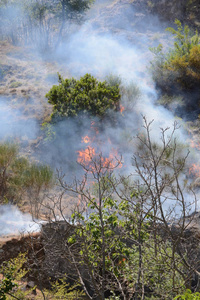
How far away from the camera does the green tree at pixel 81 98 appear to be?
1156cm

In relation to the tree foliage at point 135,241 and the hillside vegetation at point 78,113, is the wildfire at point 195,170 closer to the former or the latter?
the hillside vegetation at point 78,113

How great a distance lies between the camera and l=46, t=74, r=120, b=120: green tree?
1156 centimetres

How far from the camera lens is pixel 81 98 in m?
11.6

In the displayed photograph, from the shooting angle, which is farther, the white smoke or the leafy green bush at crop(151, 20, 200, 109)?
the leafy green bush at crop(151, 20, 200, 109)

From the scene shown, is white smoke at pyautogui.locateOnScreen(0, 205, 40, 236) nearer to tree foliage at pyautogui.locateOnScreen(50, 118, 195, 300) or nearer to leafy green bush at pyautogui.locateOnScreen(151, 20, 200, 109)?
tree foliage at pyautogui.locateOnScreen(50, 118, 195, 300)

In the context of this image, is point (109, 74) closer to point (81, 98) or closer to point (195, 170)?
point (81, 98)

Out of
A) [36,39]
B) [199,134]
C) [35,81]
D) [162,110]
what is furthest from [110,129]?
[36,39]

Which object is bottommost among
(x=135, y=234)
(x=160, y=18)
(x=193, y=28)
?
(x=135, y=234)

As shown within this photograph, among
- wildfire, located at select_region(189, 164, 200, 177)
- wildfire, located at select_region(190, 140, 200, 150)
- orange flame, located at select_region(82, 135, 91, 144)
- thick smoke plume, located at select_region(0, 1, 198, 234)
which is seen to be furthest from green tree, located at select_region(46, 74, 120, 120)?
wildfire, located at select_region(189, 164, 200, 177)

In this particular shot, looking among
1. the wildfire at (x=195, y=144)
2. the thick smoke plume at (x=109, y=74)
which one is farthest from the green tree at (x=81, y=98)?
the wildfire at (x=195, y=144)

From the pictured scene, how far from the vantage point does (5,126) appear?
1221 cm

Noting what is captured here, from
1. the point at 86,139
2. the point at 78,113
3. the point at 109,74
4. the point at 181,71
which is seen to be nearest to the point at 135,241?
the point at 86,139

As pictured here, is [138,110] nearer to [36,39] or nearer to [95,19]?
[36,39]

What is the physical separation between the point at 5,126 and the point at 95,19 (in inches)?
508
